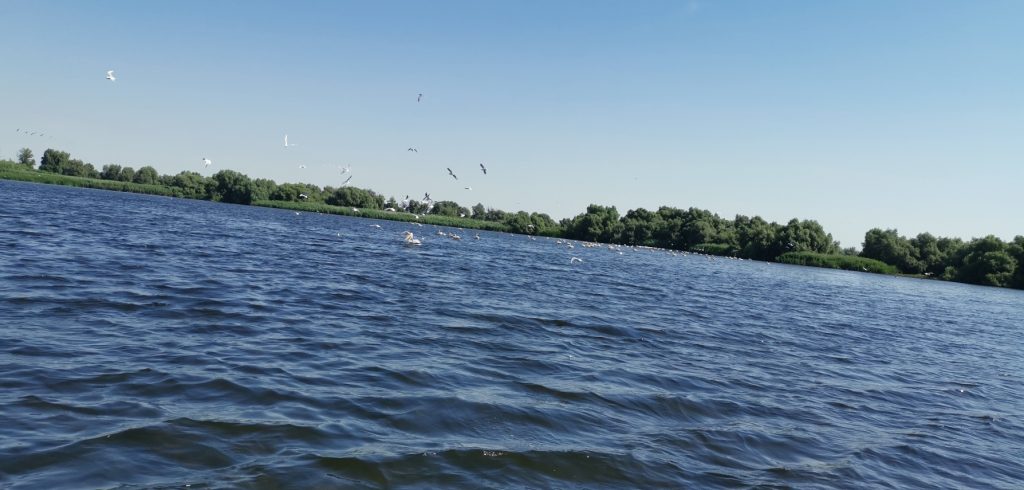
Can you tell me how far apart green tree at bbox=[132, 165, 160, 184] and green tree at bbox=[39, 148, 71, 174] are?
17.8 metres

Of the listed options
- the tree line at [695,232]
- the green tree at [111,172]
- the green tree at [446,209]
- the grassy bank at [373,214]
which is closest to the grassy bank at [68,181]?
the tree line at [695,232]

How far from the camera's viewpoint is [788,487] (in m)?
7.13

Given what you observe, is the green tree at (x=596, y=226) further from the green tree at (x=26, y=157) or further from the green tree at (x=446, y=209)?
the green tree at (x=26, y=157)

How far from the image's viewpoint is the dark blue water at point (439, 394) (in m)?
6.63

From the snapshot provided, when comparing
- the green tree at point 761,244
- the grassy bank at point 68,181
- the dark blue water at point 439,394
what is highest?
the green tree at point 761,244

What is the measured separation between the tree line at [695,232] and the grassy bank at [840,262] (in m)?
0.17

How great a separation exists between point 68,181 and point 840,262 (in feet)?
497

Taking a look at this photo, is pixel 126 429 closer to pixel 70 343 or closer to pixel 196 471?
pixel 196 471

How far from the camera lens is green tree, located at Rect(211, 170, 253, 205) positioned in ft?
484

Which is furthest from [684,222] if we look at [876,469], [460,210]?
[876,469]

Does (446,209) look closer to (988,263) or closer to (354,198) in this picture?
(354,198)

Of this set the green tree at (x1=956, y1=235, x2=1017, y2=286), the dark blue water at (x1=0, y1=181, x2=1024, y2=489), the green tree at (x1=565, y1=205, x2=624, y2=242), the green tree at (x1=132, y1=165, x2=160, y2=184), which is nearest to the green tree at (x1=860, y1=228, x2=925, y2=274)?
the green tree at (x1=956, y1=235, x2=1017, y2=286)

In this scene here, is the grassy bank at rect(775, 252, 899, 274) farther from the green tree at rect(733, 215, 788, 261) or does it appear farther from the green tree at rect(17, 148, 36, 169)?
the green tree at rect(17, 148, 36, 169)

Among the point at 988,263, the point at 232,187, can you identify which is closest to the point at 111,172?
the point at 232,187
